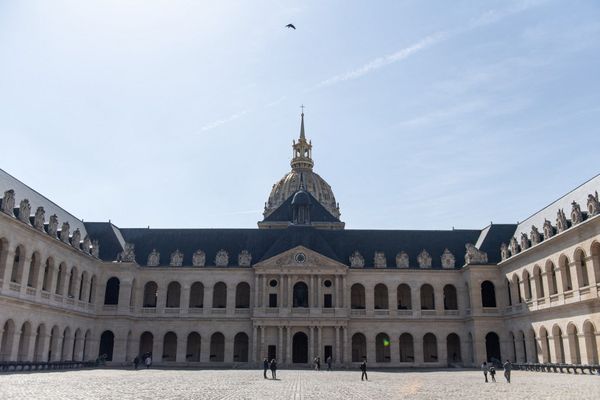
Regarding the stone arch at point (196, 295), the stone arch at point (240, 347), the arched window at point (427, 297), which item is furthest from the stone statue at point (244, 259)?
the arched window at point (427, 297)

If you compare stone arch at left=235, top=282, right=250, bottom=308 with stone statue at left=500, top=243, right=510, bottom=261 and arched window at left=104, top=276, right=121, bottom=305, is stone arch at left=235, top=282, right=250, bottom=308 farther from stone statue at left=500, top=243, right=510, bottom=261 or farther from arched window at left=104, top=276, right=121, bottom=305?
stone statue at left=500, top=243, right=510, bottom=261

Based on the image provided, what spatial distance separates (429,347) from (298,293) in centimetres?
1656

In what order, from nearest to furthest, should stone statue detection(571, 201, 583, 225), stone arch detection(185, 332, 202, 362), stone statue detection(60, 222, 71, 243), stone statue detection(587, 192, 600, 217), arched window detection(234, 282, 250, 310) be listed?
1. stone statue detection(587, 192, 600, 217)
2. stone statue detection(571, 201, 583, 225)
3. stone statue detection(60, 222, 71, 243)
4. stone arch detection(185, 332, 202, 362)
5. arched window detection(234, 282, 250, 310)

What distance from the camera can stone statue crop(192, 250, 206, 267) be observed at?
62.8m

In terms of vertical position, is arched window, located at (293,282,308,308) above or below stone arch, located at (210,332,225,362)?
above

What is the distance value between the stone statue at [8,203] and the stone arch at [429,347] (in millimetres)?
44974

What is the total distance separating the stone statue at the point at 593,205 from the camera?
3947cm

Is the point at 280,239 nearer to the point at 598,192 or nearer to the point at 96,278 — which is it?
the point at 96,278

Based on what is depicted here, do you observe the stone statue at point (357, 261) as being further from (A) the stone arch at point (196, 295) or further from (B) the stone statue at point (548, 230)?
(B) the stone statue at point (548, 230)

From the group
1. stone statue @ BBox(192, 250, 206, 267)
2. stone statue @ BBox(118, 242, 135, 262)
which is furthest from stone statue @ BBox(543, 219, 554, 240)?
stone statue @ BBox(118, 242, 135, 262)

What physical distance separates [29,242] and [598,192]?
46505mm

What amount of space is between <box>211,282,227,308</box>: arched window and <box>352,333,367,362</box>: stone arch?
16.0 m

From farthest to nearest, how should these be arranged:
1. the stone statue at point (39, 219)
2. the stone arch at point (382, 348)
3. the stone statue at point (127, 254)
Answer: the stone arch at point (382, 348) < the stone statue at point (127, 254) < the stone statue at point (39, 219)

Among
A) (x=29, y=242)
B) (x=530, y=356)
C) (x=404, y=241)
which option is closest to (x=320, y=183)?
(x=404, y=241)
